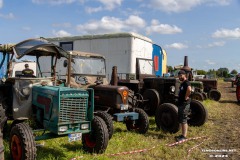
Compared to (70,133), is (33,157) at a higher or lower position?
lower

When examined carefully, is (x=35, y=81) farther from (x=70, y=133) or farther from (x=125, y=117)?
(x=125, y=117)

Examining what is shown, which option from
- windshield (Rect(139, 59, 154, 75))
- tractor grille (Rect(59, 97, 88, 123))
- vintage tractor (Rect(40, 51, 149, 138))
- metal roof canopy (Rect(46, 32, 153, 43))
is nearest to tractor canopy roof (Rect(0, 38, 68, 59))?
vintage tractor (Rect(40, 51, 149, 138))

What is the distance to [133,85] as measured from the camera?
1002cm

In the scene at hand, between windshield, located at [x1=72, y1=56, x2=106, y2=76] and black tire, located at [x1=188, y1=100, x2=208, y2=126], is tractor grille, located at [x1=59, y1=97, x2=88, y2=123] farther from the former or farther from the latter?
black tire, located at [x1=188, y1=100, x2=208, y2=126]

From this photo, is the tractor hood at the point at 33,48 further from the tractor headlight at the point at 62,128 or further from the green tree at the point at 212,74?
the green tree at the point at 212,74

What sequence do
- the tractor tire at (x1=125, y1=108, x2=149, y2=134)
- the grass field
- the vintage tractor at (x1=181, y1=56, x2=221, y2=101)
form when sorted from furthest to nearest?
1. the vintage tractor at (x1=181, y1=56, x2=221, y2=101)
2. the tractor tire at (x1=125, y1=108, x2=149, y2=134)
3. the grass field

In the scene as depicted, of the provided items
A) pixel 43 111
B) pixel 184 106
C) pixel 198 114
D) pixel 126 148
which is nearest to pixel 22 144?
pixel 43 111

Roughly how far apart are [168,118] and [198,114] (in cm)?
127

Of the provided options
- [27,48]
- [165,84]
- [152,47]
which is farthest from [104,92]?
[152,47]

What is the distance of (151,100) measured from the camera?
9102mm

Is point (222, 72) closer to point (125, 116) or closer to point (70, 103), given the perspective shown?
point (125, 116)

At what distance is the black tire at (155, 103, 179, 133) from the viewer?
7191 mm

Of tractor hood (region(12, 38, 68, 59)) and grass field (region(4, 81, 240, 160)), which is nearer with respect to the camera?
grass field (region(4, 81, 240, 160))

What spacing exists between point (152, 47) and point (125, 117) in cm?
883
